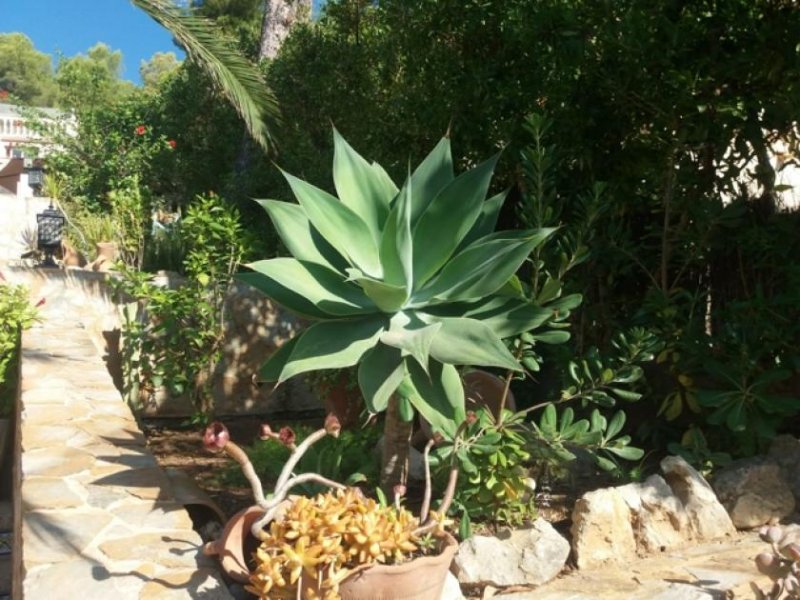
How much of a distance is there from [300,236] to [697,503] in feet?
7.55

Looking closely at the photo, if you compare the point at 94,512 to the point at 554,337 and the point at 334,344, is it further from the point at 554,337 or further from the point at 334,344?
the point at 554,337

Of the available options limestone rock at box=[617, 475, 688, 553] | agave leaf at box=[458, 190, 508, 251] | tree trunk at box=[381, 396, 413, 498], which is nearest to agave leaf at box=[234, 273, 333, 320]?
tree trunk at box=[381, 396, 413, 498]

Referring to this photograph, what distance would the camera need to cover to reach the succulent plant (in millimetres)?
3023

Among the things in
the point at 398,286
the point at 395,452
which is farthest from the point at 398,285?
the point at 395,452

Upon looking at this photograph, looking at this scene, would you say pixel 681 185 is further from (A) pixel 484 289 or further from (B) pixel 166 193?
(B) pixel 166 193

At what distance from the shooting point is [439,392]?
3320mm

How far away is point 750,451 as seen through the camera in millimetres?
4547

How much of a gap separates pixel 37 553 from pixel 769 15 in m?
4.33

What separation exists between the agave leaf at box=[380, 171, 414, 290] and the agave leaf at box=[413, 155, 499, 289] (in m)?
0.11

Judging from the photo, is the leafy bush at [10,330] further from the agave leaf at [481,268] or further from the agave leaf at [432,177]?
the agave leaf at [481,268]

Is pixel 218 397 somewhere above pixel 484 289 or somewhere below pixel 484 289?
below

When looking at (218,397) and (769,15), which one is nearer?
(769,15)

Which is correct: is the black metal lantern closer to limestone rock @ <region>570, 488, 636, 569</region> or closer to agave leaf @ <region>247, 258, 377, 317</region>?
agave leaf @ <region>247, 258, 377, 317</region>

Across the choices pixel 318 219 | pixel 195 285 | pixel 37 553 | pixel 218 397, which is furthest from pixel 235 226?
pixel 37 553
